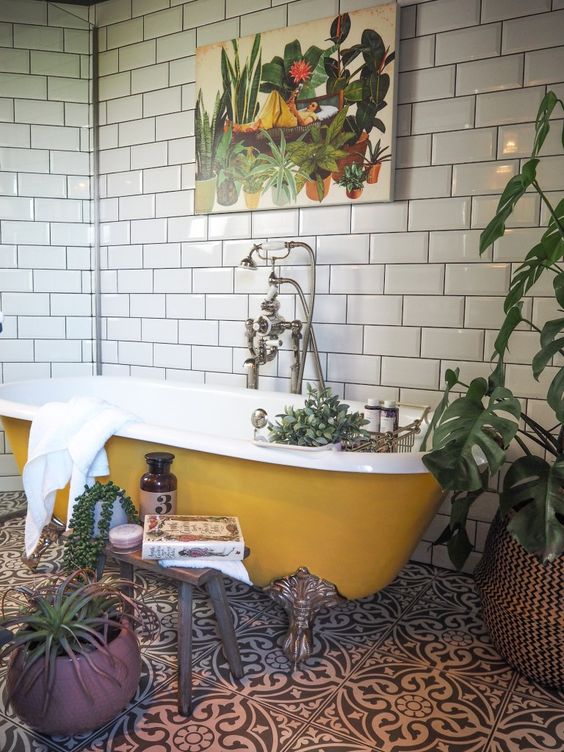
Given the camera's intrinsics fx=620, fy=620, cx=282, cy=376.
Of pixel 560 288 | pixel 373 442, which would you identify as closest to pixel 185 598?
pixel 373 442

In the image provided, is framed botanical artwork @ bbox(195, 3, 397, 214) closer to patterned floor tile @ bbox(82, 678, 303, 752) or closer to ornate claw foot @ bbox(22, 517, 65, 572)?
ornate claw foot @ bbox(22, 517, 65, 572)

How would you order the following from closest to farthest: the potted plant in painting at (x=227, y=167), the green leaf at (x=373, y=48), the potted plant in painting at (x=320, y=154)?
the green leaf at (x=373, y=48), the potted plant in painting at (x=320, y=154), the potted plant in painting at (x=227, y=167)

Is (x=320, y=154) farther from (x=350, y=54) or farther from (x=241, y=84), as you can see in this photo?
(x=241, y=84)

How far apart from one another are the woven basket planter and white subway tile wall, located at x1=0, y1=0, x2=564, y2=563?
0.71 meters

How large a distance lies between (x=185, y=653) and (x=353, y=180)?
5.95 ft

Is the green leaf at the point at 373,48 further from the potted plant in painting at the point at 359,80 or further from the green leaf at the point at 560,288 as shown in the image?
the green leaf at the point at 560,288

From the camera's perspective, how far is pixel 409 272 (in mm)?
2414

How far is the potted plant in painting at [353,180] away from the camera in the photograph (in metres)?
2.44

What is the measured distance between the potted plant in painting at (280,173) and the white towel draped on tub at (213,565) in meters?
1.62

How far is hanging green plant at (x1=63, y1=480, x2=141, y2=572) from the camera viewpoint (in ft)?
5.42

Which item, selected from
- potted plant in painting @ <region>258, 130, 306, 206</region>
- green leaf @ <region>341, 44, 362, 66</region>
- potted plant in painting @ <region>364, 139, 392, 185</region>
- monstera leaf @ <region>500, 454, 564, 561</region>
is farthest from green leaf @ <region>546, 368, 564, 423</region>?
green leaf @ <region>341, 44, 362, 66</region>

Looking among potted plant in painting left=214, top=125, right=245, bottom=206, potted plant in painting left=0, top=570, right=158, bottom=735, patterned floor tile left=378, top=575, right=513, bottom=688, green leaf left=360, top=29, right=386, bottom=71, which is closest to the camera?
potted plant in painting left=0, top=570, right=158, bottom=735

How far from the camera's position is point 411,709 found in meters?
1.55

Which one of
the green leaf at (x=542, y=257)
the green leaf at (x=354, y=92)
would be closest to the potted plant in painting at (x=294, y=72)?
the green leaf at (x=354, y=92)
